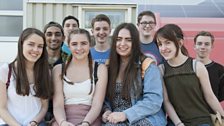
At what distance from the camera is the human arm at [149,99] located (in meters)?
2.78

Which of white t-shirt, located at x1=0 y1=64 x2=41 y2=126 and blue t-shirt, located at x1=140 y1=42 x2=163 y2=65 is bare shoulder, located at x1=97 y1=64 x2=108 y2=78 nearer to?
white t-shirt, located at x1=0 y1=64 x2=41 y2=126

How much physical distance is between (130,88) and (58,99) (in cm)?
51

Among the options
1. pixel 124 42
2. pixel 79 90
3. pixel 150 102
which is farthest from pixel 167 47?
pixel 79 90

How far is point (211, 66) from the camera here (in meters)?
3.36

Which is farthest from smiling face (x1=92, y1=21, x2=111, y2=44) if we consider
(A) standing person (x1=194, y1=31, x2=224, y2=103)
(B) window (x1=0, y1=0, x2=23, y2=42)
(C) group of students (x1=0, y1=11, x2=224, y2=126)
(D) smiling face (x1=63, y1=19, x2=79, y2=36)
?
(B) window (x1=0, y1=0, x2=23, y2=42)

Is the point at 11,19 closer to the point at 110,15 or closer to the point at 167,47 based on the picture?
the point at 110,15

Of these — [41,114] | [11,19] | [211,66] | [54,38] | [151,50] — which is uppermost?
[11,19]

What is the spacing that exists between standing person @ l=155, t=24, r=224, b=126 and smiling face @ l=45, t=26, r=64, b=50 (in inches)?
42.5

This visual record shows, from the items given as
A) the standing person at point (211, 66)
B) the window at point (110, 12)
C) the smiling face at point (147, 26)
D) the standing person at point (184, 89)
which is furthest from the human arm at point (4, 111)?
the window at point (110, 12)

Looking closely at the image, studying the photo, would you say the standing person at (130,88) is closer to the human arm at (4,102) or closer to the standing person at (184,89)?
the standing person at (184,89)

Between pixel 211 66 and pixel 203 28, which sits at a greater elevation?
pixel 203 28

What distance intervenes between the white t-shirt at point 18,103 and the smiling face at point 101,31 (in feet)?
3.09

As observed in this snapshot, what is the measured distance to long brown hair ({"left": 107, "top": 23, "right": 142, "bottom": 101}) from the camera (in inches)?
112

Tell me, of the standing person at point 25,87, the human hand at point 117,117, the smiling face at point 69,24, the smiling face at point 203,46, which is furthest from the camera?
the smiling face at point 69,24
